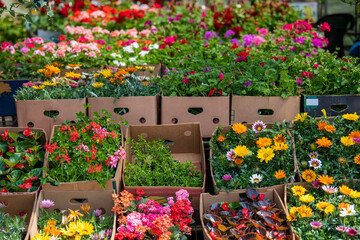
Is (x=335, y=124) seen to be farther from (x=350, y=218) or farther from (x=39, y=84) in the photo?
(x=39, y=84)

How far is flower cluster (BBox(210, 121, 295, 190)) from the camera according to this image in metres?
2.05

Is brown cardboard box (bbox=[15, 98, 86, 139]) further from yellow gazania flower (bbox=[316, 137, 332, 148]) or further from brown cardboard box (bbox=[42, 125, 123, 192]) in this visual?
yellow gazania flower (bbox=[316, 137, 332, 148])

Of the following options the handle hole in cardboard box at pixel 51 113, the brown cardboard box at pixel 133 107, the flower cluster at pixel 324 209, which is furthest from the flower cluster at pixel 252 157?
the handle hole in cardboard box at pixel 51 113

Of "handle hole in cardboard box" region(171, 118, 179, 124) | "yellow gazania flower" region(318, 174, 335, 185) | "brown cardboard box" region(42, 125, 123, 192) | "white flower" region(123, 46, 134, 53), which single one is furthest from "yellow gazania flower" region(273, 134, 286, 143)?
"white flower" region(123, 46, 134, 53)

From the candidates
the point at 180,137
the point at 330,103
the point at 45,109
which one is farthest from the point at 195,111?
the point at 45,109

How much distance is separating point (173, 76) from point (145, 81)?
228 millimetres

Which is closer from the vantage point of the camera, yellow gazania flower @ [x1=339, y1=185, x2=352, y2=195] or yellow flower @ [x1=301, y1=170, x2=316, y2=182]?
yellow gazania flower @ [x1=339, y1=185, x2=352, y2=195]

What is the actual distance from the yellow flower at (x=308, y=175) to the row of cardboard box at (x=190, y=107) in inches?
21.4

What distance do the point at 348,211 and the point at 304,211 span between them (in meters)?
0.18

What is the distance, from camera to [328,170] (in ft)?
6.97

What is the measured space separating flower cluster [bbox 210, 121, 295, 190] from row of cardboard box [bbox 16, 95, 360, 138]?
0.25 m

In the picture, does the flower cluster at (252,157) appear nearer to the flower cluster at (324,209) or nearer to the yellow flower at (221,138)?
the yellow flower at (221,138)

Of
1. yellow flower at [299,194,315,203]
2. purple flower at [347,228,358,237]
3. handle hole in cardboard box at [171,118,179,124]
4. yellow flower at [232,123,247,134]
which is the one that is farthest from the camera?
handle hole in cardboard box at [171,118,179,124]

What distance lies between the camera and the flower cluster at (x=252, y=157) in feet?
6.73
